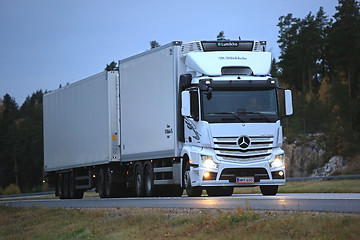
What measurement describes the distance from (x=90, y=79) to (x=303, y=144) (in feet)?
109

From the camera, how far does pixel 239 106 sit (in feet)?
78.0

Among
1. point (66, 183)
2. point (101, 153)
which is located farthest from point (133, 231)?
point (66, 183)

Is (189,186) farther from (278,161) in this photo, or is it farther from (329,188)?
(329,188)

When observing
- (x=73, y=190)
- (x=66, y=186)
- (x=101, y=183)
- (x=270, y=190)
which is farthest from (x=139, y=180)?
(x=66, y=186)

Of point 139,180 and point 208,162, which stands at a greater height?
point 208,162

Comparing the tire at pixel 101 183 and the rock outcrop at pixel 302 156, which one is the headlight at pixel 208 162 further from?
the rock outcrop at pixel 302 156

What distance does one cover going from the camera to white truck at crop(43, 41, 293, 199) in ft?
77.7

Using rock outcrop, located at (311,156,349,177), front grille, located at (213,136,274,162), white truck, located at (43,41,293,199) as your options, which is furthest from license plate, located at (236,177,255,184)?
rock outcrop, located at (311,156,349,177)

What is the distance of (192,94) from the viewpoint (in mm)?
24016

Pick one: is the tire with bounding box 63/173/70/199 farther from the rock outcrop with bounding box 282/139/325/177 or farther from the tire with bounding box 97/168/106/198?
the rock outcrop with bounding box 282/139/325/177

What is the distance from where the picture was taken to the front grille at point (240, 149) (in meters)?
23.7

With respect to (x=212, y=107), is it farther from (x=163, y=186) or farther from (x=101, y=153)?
(x=101, y=153)

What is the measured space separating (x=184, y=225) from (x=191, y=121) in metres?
9.69

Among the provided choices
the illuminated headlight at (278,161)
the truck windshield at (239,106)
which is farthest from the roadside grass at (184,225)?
the illuminated headlight at (278,161)
